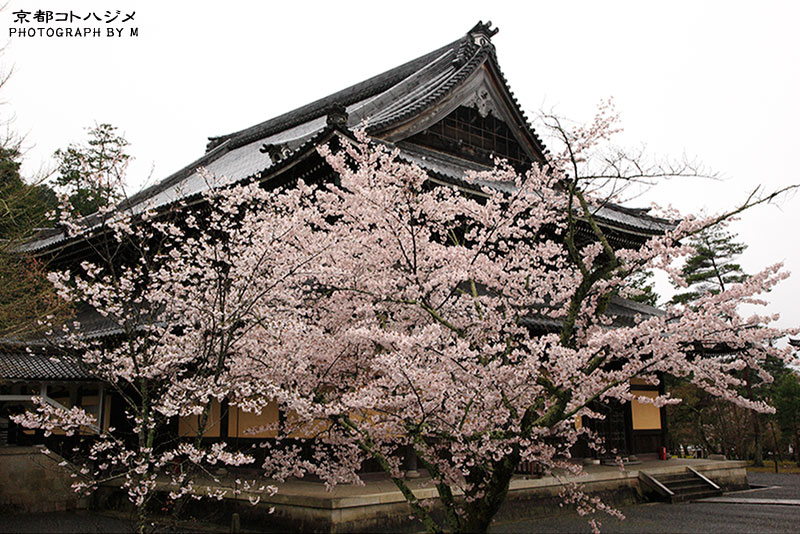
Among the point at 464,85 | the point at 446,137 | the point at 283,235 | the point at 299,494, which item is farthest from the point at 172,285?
the point at 464,85

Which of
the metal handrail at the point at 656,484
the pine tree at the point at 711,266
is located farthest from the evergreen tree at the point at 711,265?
the metal handrail at the point at 656,484

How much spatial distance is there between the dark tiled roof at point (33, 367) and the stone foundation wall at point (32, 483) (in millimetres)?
1688

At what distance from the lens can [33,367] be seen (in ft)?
46.2

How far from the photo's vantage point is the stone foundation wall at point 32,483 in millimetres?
13617

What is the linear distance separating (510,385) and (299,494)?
4.72 m

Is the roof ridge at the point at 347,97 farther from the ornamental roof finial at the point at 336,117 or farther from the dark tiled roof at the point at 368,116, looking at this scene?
the ornamental roof finial at the point at 336,117

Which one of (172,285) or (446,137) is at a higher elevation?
(446,137)

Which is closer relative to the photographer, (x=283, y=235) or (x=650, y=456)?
(x=283, y=235)

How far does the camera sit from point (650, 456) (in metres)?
18.0

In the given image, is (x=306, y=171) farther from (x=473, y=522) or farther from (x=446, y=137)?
(x=473, y=522)

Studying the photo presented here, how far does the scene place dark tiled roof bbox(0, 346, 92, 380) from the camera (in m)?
13.5

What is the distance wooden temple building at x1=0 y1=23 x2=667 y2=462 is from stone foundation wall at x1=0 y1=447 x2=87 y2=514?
1.37m

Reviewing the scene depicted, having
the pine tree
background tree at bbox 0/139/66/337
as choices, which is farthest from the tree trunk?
background tree at bbox 0/139/66/337

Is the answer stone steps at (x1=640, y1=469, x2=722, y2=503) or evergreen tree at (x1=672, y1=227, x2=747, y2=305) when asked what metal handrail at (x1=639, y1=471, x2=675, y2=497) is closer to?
stone steps at (x1=640, y1=469, x2=722, y2=503)
